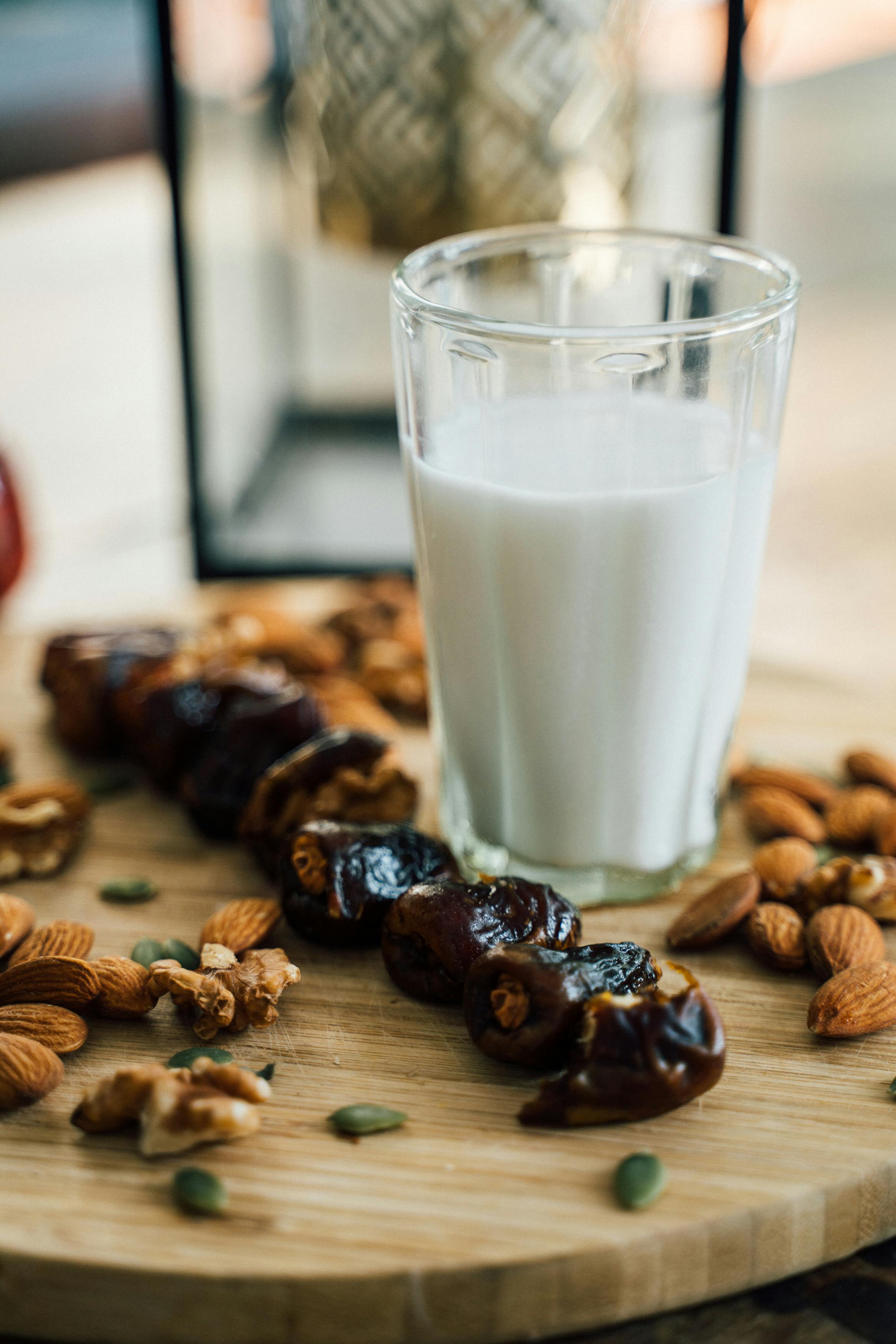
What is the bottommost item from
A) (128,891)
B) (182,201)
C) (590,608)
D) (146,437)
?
(146,437)

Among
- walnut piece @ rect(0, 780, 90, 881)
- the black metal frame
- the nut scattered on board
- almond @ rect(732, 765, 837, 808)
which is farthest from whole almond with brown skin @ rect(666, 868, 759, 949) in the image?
the black metal frame

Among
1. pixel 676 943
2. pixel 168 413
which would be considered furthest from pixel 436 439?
pixel 168 413

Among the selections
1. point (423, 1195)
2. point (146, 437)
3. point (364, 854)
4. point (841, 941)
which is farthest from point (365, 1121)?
point (146, 437)

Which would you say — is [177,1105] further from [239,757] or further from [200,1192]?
[239,757]

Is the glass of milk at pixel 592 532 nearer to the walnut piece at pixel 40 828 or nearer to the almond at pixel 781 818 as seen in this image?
the almond at pixel 781 818

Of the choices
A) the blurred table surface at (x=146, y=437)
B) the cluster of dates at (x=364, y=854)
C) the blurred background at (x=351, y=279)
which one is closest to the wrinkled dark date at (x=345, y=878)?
the cluster of dates at (x=364, y=854)

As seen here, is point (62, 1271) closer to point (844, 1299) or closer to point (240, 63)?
point (844, 1299)
